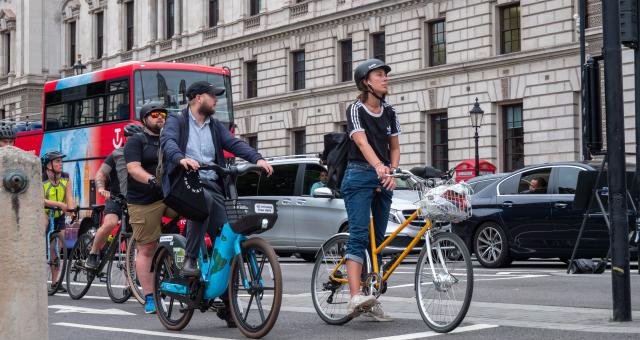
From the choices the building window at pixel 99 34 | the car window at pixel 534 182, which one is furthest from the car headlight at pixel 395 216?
the building window at pixel 99 34

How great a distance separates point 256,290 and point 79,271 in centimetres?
524

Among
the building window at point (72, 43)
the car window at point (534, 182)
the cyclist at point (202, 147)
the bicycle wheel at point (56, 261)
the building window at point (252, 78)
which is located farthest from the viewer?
the building window at point (72, 43)

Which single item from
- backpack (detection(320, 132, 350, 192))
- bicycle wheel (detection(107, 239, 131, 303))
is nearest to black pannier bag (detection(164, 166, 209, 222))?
backpack (detection(320, 132, 350, 192))

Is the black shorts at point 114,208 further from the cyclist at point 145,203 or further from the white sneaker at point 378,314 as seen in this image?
the white sneaker at point 378,314

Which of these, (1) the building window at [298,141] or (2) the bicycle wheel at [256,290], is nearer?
(2) the bicycle wheel at [256,290]

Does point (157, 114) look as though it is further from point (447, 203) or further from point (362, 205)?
point (447, 203)

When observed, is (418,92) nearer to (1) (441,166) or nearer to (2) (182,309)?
(1) (441,166)

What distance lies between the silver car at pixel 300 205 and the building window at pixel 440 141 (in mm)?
18926

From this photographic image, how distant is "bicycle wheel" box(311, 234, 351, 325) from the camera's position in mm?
8383

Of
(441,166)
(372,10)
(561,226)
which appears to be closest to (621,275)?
(561,226)

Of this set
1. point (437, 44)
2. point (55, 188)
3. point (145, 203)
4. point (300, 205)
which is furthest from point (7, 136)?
point (437, 44)

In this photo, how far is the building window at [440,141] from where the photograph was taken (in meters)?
38.5

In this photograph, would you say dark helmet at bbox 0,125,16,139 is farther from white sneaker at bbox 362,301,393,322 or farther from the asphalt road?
white sneaker at bbox 362,301,393,322

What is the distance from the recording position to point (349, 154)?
27.5 ft
